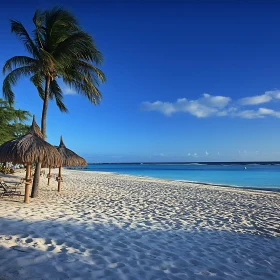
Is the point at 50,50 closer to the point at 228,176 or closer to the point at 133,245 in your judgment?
the point at 133,245

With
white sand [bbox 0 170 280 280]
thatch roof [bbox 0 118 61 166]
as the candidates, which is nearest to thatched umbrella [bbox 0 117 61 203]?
thatch roof [bbox 0 118 61 166]

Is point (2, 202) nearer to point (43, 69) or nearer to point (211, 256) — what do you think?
point (43, 69)

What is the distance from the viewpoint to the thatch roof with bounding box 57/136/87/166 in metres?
11.4

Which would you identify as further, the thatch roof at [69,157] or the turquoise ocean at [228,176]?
the turquoise ocean at [228,176]

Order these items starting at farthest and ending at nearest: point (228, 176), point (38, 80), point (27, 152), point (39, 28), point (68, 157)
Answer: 1. point (228, 176)
2. point (68, 157)
3. point (38, 80)
4. point (39, 28)
5. point (27, 152)

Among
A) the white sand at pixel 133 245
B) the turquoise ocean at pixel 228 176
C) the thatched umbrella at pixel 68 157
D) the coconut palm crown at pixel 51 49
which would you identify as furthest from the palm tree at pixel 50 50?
the turquoise ocean at pixel 228 176

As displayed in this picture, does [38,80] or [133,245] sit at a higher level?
[38,80]

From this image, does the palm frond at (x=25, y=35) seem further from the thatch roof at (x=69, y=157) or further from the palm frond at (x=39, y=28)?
the thatch roof at (x=69, y=157)

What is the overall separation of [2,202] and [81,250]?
4896 mm

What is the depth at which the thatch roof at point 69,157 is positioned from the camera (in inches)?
448

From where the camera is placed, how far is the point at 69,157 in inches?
453

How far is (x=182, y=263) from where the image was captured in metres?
3.49

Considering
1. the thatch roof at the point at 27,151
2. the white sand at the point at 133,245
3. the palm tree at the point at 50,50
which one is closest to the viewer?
the white sand at the point at 133,245

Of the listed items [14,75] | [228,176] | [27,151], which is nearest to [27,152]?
[27,151]
